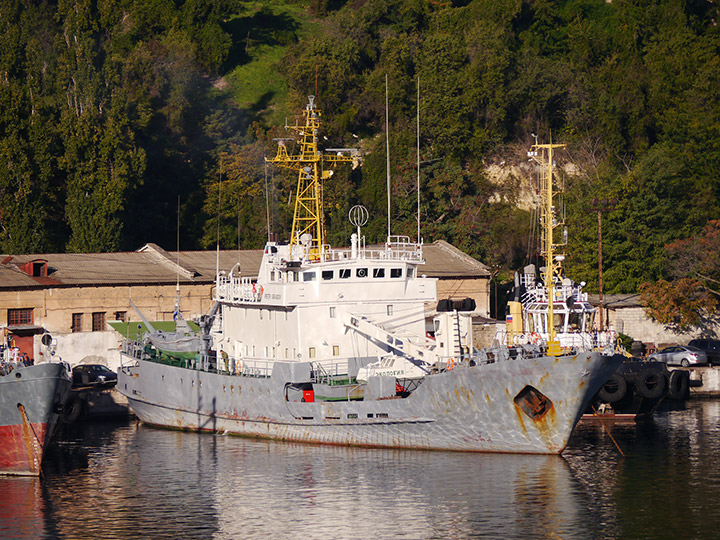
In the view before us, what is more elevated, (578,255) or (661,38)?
(661,38)

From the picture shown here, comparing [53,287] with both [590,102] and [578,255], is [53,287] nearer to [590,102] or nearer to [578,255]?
[578,255]

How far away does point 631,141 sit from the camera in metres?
88.3

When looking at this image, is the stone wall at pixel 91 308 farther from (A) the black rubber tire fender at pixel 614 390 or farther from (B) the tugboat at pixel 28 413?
(A) the black rubber tire fender at pixel 614 390

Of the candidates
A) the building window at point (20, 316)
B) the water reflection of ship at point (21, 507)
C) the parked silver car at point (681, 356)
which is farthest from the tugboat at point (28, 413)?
the parked silver car at point (681, 356)

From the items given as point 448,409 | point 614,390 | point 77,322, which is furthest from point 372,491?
point 77,322

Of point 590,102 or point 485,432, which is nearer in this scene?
point 485,432

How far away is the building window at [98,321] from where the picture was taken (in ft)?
188

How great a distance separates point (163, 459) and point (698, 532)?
18.5 meters

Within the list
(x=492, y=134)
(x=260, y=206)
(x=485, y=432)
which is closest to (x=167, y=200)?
(x=260, y=206)

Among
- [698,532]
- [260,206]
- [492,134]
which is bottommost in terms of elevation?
[698,532]

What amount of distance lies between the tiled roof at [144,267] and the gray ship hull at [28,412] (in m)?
20.9

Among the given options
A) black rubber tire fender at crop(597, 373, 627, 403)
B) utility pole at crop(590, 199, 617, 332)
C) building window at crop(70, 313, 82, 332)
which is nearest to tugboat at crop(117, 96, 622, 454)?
black rubber tire fender at crop(597, 373, 627, 403)

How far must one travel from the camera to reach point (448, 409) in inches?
1428

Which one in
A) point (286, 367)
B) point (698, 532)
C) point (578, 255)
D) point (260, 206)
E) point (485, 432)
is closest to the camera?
point (698, 532)
